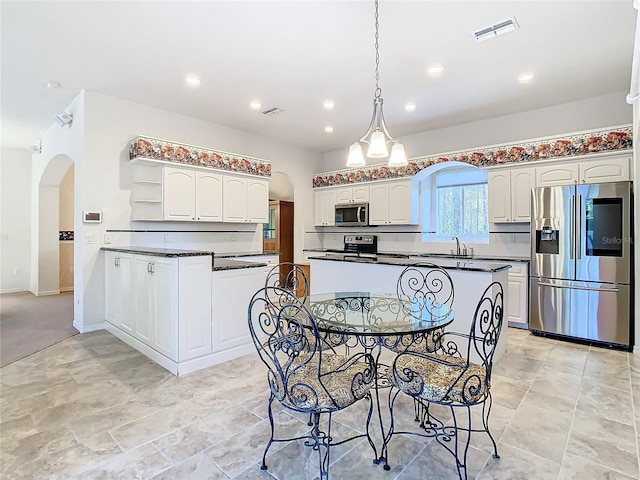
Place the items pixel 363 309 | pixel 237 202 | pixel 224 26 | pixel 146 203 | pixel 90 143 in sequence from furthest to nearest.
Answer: pixel 237 202
pixel 146 203
pixel 90 143
pixel 224 26
pixel 363 309

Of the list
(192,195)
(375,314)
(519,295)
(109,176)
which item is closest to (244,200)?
(192,195)

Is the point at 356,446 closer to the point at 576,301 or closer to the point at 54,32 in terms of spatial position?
the point at 576,301

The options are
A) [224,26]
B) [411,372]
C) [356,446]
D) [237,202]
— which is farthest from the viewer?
[237,202]

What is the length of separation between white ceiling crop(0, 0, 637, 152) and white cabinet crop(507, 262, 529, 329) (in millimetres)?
2094

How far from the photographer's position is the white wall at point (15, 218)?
646 centimetres

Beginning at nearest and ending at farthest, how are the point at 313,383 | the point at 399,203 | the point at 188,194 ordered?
the point at 313,383 → the point at 188,194 → the point at 399,203

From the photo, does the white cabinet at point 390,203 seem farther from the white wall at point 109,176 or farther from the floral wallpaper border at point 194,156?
the white wall at point 109,176

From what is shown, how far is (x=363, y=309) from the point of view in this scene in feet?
7.58

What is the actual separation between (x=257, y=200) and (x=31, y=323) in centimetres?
333

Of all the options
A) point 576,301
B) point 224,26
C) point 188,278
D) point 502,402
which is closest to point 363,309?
point 502,402

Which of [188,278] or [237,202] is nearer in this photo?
[188,278]

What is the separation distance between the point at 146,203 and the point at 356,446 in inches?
154

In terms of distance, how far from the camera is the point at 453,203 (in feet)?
18.5

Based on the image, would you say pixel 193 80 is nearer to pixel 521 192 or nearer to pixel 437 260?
pixel 437 260
